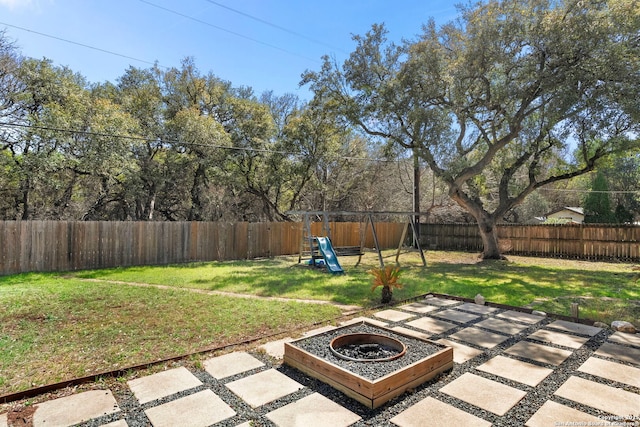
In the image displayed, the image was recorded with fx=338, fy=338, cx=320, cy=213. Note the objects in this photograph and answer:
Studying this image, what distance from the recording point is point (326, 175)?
50.9 ft

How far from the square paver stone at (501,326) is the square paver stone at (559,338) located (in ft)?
0.60

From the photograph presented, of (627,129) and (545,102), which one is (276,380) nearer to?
(545,102)

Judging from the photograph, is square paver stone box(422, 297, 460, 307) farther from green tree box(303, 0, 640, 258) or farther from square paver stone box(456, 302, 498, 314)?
green tree box(303, 0, 640, 258)

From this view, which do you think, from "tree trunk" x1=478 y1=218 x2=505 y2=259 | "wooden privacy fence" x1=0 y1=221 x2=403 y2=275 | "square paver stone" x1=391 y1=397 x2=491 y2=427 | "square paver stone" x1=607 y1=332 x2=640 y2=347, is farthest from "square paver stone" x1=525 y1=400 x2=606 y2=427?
"tree trunk" x1=478 y1=218 x2=505 y2=259

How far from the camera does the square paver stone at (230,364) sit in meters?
2.83

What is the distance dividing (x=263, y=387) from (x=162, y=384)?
Result: 2.55ft

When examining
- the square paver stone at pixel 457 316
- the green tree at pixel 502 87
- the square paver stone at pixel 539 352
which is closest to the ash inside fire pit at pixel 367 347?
the square paver stone at pixel 539 352

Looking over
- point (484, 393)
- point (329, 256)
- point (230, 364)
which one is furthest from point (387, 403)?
point (329, 256)

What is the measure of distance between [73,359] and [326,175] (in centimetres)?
1307

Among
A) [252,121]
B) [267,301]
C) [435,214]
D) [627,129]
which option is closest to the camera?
[267,301]

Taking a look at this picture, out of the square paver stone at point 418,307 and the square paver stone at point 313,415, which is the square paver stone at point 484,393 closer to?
the square paver stone at point 313,415

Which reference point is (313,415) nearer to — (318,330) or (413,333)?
(318,330)

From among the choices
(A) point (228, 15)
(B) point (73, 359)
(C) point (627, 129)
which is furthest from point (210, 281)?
(C) point (627, 129)

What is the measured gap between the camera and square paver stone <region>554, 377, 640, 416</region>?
2279 millimetres
